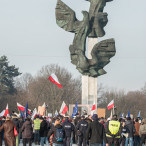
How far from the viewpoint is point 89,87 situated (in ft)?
129

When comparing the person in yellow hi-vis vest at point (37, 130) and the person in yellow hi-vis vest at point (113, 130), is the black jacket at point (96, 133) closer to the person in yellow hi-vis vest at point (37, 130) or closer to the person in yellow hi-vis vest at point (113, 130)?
the person in yellow hi-vis vest at point (113, 130)

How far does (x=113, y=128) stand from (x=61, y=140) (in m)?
2.55

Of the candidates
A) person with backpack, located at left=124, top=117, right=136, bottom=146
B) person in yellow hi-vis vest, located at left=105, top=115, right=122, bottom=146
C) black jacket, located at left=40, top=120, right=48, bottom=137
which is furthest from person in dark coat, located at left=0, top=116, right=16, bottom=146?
person with backpack, located at left=124, top=117, right=136, bottom=146

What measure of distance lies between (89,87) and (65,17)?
5066mm

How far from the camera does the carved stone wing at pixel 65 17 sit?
3819cm

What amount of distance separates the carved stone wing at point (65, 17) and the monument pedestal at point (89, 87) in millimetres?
1745

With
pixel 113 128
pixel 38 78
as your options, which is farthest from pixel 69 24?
pixel 38 78

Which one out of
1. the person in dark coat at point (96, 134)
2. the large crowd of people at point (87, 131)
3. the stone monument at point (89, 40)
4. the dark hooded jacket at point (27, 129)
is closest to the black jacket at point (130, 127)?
the large crowd of people at point (87, 131)

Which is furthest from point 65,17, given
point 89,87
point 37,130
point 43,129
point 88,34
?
point 43,129

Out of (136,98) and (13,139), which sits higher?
(136,98)

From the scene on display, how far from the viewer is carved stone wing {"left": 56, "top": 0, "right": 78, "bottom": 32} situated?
125 ft

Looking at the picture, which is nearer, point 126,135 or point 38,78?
point 126,135

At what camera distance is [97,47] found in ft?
126

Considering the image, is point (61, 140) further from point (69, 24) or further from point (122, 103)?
point (122, 103)
